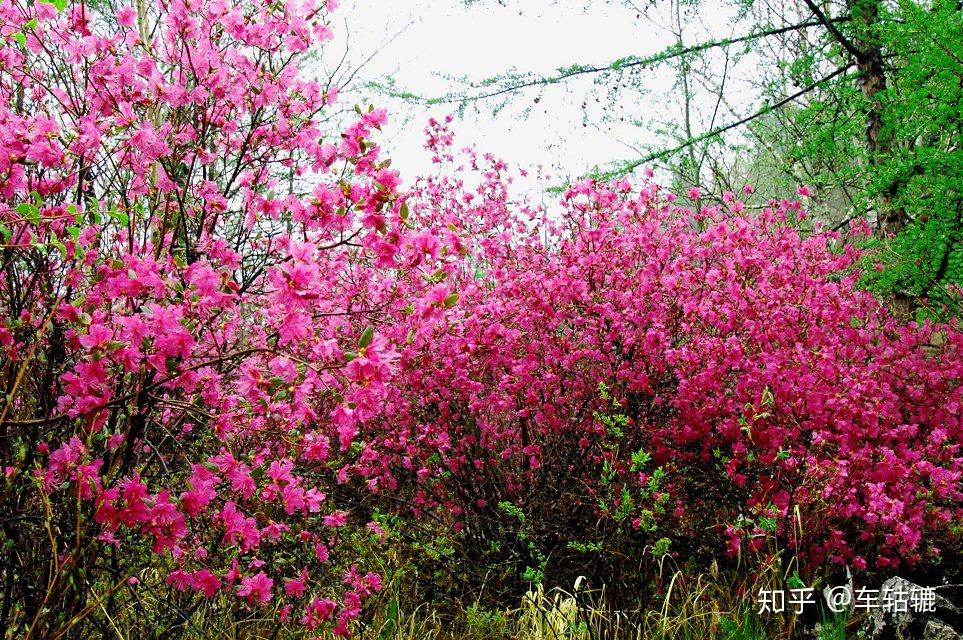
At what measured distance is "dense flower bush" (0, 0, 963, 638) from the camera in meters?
2.29

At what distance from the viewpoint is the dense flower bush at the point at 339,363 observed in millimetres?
2291

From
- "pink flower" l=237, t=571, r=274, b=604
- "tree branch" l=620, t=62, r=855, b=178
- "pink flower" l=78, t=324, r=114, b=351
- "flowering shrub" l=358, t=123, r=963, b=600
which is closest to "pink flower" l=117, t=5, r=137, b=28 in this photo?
"pink flower" l=78, t=324, r=114, b=351

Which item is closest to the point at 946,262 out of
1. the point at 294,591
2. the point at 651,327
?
the point at 651,327

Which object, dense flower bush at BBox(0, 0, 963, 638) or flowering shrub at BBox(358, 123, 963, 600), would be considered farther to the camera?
flowering shrub at BBox(358, 123, 963, 600)

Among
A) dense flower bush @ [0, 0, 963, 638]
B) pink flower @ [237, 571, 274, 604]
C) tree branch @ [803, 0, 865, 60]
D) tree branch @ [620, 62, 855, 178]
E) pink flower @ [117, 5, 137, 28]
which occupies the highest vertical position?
tree branch @ [803, 0, 865, 60]

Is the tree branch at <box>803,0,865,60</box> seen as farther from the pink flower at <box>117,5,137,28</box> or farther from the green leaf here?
the green leaf

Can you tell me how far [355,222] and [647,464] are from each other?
2.52m

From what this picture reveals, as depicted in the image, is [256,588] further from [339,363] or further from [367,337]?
[367,337]

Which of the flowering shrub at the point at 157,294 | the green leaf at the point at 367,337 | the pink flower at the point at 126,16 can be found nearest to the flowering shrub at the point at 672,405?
the flowering shrub at the point at 157,294

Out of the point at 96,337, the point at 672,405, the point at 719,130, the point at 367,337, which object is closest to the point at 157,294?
the point at 96,337

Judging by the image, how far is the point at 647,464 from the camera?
4.16 m

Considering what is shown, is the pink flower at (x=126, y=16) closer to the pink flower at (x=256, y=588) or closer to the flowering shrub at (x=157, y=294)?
the flowering shrub at (x=157, y=294)

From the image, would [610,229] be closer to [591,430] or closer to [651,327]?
[651,327]

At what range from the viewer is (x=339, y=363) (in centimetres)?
284
